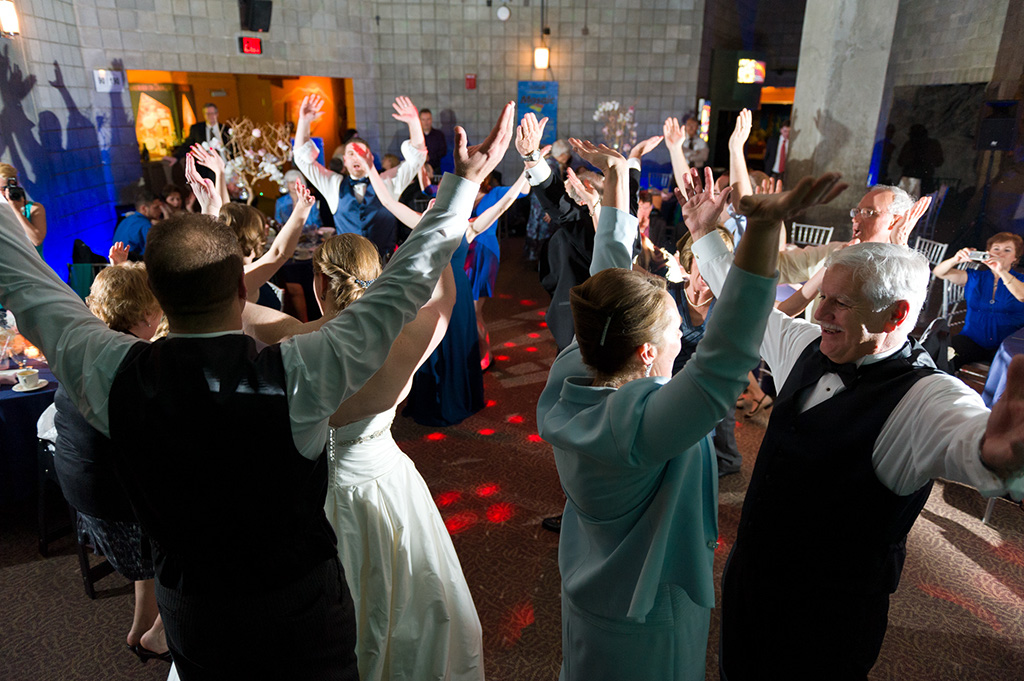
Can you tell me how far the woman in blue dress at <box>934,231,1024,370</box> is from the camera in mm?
3566

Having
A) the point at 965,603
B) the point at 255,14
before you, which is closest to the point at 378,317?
the point at 965,603

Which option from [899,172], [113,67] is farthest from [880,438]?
[113,67]

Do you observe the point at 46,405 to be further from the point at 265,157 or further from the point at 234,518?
the point at 265,157

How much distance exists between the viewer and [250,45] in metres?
8.21

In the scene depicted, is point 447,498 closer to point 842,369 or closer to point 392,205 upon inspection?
Result: point 392,205

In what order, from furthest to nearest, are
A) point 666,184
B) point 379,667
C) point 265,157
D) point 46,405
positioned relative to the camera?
point 666,184 < point 265,157 < point 46,405 < point 379,667

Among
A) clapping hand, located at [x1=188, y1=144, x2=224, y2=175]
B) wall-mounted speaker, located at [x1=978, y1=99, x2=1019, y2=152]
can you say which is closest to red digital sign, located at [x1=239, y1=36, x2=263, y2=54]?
clapping hand, located at [x1=188, y1=144, x2=224, y2=175]

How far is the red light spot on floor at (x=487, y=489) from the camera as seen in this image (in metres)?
3.36

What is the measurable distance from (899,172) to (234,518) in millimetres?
8990

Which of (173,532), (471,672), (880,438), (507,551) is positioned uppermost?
(880,438)

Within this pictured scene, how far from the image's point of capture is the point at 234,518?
1.18 m

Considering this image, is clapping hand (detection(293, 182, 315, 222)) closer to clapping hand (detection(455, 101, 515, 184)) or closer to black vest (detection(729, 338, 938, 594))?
clapping hand (detection(455, 101, 515, 184))

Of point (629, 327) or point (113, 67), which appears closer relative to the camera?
point (629, 327)

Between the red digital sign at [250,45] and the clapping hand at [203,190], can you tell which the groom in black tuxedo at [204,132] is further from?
the clapping hand at [203,190]
